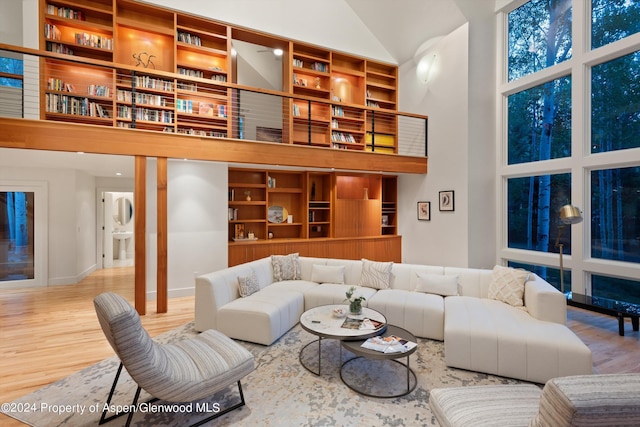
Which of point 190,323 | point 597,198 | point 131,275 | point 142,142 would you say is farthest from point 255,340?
point 597,198

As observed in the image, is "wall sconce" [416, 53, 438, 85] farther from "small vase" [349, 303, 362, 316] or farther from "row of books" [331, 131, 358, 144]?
"small vase" [349, 303, 362, 316]

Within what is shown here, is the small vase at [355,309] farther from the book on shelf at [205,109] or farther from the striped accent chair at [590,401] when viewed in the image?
the book on shelf at [205,109]

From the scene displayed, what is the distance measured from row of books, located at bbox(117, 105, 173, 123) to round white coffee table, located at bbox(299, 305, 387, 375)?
456 centimetres

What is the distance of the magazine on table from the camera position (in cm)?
248

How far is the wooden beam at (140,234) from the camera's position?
4.28m

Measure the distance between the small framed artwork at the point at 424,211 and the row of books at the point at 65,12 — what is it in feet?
23.8

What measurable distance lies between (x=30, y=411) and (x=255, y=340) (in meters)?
1.83

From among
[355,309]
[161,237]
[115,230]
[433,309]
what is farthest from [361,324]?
[115,230]

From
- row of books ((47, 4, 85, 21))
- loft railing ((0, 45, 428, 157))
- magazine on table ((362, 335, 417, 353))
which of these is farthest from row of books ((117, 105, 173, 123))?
magazine on table ((362, 335, 417, 353))

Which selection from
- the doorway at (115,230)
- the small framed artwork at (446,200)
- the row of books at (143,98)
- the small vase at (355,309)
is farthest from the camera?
the doorway at (115,230)

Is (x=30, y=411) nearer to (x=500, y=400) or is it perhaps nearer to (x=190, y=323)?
(x=190, y=323)

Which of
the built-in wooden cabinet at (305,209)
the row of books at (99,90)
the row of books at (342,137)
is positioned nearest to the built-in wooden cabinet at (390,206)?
the built-in wooden cabinet at (305,209)

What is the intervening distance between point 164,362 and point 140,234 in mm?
2798

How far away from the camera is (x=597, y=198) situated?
15.2 feet
